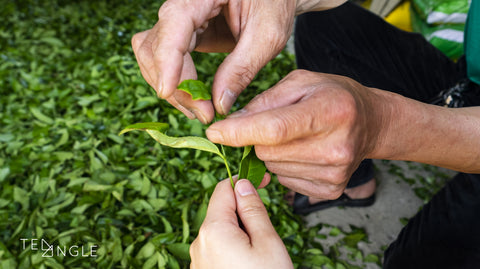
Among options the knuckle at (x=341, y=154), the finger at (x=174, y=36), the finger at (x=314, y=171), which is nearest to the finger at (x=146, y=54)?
the finger at (x=174, y=36)

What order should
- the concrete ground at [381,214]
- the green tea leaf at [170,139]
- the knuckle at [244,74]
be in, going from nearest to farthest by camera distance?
the green tea leaf at [170,139], the knuckle at [244,74], the concrete ground at [381,214]

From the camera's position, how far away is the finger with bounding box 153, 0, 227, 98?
0.71 meters

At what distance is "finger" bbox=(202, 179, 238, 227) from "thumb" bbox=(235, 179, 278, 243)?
0.02m

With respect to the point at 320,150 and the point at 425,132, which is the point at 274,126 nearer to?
the point at 320,150

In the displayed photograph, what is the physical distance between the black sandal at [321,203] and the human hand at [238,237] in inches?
33.7

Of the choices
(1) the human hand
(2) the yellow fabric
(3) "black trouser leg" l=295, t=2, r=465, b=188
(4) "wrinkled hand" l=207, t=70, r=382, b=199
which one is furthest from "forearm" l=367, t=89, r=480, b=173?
(2) the yellow fabric

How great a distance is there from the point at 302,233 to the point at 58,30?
2417mm

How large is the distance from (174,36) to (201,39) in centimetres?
33

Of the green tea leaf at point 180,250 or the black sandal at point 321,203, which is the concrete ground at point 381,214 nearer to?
the black sandal at point 321,203

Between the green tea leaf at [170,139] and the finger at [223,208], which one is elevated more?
the green tea leaf at [170,139]

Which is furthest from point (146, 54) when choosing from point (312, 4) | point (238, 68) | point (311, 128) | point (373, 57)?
point (373, 57)

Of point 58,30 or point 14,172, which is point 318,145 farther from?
point 58,30

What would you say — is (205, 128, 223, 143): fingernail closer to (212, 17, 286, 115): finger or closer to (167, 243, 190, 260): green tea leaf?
(212, 17, 286, 115): finger

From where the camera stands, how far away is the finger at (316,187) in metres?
0.84
